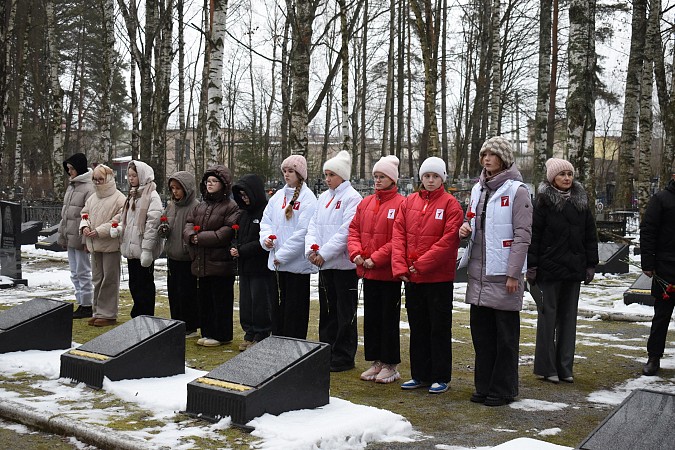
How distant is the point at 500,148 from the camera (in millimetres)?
7250

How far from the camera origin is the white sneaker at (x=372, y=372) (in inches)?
317

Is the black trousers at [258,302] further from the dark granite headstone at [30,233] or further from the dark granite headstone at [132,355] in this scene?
the dark granite headstone at [30,233]

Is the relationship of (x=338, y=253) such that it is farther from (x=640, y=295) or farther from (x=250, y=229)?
(x=640, y=295)

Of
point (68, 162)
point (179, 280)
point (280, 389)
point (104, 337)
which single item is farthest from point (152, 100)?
point (280, 389)

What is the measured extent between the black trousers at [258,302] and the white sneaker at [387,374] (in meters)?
1.89

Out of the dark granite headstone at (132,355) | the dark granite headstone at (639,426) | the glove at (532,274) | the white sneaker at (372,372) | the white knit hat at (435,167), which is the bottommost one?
the white sneaker at (372,372)

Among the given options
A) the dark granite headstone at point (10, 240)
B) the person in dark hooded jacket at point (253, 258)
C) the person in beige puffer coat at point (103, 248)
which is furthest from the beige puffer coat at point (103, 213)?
the dark granite headstone at point (10, 240)

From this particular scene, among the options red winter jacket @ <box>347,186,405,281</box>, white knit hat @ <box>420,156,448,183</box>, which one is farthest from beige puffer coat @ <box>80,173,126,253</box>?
white knit hat @ <box>420,156,448,183</box>

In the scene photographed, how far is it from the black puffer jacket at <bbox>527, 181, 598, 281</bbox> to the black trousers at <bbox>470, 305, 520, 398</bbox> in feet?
3.23

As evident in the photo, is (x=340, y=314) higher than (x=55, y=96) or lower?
lower

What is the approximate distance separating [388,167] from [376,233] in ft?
2.08

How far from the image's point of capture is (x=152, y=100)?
2809 cm

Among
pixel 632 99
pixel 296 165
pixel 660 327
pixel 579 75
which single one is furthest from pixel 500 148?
pixel 632 99

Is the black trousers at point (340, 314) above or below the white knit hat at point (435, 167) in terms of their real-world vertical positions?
below
